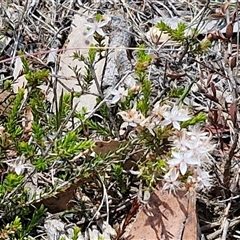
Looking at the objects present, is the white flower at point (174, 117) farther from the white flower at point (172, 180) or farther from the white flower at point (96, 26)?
the white flower at point (96, 26)

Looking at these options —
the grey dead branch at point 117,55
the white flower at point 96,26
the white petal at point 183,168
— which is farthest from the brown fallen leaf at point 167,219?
the white flower at point 96,26

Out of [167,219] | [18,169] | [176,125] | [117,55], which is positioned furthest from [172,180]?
[117,55]

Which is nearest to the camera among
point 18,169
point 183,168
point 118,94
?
point 183,168

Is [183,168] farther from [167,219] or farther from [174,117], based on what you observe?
[167,219]

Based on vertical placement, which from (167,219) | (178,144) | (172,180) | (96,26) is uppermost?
(96,26)

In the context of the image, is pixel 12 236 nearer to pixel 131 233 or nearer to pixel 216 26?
pixel 131 233

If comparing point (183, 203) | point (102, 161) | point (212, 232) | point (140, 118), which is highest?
point (140, 118)

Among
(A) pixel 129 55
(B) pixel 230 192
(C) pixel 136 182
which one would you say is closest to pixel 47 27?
(A) pixel 129 55
